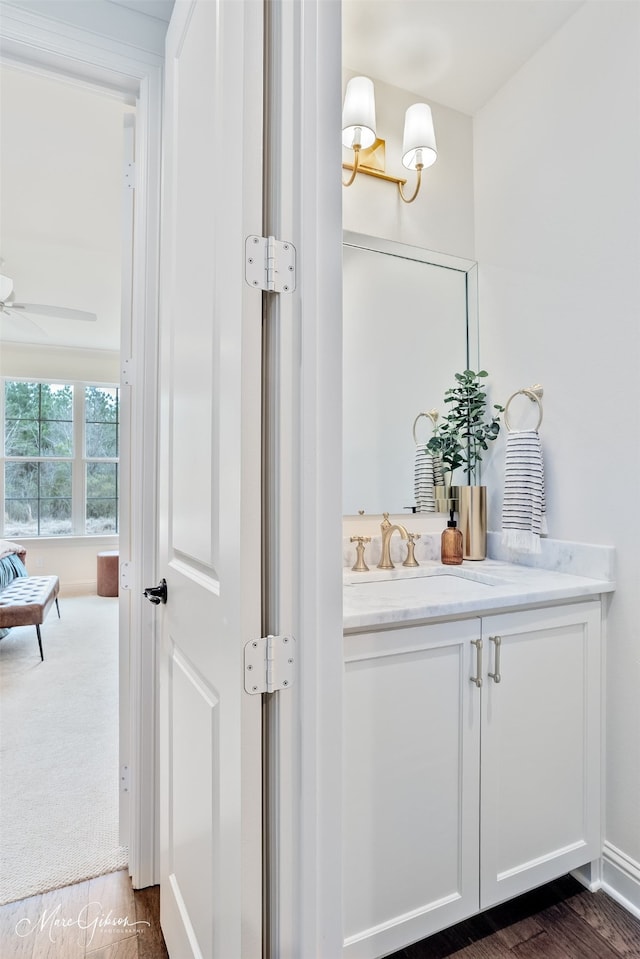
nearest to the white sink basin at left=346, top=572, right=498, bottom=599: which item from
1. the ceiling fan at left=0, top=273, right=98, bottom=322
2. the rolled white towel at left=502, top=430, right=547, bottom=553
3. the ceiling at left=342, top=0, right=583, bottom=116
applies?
the rolled white towel at left=502, top=430, right=547, bottom=553

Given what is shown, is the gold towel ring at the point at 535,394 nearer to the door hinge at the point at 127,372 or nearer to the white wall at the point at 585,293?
the white wall at the point at 585,293

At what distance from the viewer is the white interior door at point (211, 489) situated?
86cm

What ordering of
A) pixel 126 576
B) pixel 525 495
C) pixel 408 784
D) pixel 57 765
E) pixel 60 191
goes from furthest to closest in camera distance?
1. pixel 60 191
2. pixel 57 765
3. pixel 525 495
4. pixel 126 576
5. pixel 408 784

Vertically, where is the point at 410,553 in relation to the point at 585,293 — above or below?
below

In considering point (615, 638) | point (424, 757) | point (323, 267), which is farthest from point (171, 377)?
point (615, 638)

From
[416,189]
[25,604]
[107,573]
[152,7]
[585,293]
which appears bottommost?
[107,573]

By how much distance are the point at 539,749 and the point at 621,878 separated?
517 mm

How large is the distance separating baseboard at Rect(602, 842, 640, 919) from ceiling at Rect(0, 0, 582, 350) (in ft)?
8.68

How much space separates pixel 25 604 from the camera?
3537 millimetres

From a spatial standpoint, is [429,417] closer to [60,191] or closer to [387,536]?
[387,536]

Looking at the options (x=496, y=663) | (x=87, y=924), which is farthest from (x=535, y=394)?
(x=87, y=924)

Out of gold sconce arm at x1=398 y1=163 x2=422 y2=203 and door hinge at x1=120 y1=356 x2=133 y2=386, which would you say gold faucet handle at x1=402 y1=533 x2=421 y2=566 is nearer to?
door hinge at x1=120 y1=356 x2=133 y2=386

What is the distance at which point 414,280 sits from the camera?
2102mm

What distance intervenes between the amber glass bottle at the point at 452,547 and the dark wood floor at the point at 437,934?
101cm
